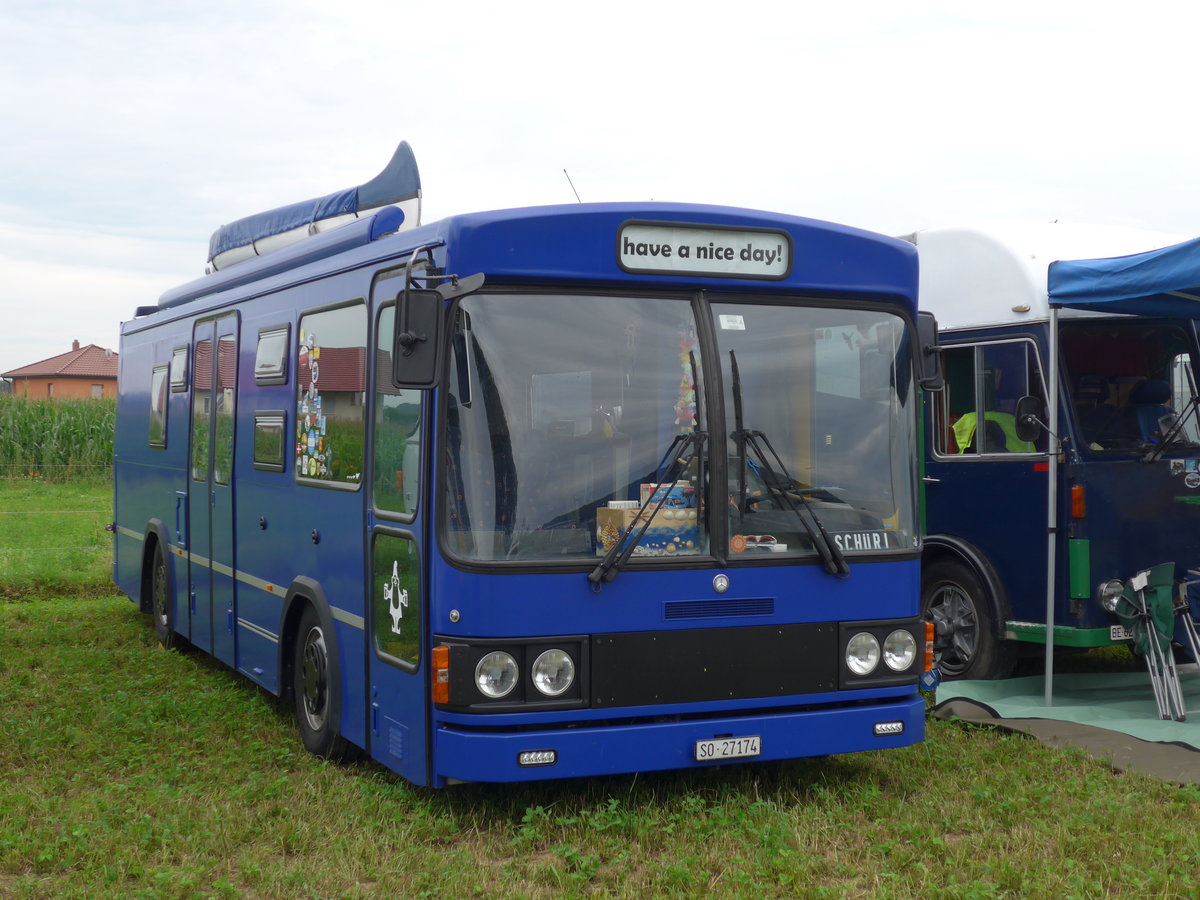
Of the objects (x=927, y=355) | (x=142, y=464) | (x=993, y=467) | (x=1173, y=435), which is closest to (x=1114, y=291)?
(x=1173, y=435)

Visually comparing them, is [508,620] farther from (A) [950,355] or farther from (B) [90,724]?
Answer: (A) [950,355]

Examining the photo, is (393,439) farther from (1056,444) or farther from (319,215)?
(1056,444)

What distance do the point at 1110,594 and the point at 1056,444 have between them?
3.13 ft

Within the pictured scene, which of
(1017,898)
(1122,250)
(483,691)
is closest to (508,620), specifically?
(483,691)

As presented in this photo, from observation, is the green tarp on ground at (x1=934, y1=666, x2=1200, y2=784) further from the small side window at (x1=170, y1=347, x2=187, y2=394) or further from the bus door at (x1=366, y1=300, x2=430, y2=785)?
the small side window at (x1=170, y1=347, x2=187, y2=394)

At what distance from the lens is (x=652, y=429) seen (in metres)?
5.93

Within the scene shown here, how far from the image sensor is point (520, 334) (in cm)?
579

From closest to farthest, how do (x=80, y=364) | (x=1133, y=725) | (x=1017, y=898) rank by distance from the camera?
(x=1017, y=898) < (x=1133, y=725) < (x=80, y=364)

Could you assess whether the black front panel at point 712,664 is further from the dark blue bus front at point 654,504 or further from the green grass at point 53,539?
the green grass at point 53,539

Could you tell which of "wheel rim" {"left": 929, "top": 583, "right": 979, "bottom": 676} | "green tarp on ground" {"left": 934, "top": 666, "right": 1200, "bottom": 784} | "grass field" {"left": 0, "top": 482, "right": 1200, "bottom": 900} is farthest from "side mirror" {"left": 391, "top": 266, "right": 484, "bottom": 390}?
"wheel rim" {"left": 929, "top": 583, "right": 979, "bottom": 676}

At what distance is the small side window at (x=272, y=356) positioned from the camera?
8.08 meters

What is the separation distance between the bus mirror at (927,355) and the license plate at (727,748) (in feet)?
6.03

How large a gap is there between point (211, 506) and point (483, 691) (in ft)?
14.9

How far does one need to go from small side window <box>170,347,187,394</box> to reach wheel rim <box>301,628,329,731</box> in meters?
3.64
